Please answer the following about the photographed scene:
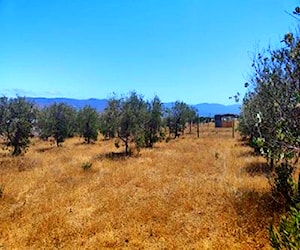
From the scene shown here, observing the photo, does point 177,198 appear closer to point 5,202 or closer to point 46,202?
point 46,202

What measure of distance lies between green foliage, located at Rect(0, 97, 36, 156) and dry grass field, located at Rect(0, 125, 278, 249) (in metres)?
6.02

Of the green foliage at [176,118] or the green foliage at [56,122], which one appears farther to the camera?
the green foliage at [176,118]

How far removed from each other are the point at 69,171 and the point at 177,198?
30.1ft

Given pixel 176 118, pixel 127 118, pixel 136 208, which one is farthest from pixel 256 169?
pixel 176 118

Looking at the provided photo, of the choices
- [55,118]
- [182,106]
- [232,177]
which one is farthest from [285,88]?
[182,106]

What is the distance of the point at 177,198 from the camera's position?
14.1m

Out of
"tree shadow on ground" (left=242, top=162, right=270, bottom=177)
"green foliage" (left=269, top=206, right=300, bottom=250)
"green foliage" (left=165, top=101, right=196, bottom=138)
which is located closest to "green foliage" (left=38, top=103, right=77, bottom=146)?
"green foliage" (left=165, top=101, right=196, bottom=138)

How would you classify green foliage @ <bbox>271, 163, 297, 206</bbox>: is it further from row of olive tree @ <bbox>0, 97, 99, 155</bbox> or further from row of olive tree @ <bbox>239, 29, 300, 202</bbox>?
row of olive tree @ <bbox>0, 97, 99, 155</bbox>

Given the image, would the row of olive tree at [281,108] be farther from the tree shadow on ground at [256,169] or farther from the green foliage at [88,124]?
the green foliage at [88,124]

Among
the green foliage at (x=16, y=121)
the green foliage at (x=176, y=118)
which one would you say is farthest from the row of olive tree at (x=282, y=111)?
the green foliage at (x=176, y=118)

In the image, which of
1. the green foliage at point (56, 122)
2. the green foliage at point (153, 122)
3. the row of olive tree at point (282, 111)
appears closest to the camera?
the row of olive tree at point (282, 111)

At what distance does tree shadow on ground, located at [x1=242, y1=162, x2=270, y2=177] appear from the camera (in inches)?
736

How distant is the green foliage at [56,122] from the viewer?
40.2 metres

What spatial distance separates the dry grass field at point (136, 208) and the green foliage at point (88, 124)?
22.8 m
